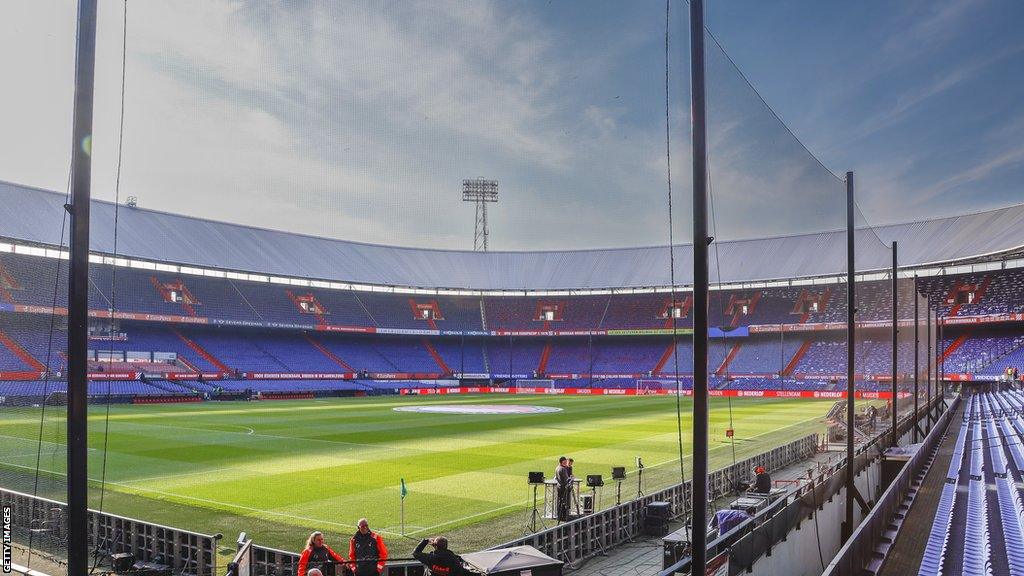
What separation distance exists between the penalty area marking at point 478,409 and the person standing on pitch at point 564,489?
29654 mm

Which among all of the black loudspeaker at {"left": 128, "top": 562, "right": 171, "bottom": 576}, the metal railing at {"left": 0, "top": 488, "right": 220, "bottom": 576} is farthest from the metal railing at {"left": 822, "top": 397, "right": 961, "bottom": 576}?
the black loudspeaker at {"left": 128, "top": 562, "right": 171, "bottom": 576}

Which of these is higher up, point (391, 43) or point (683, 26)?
point (391, 43)

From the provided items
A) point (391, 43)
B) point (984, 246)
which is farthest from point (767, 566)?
point (984, 246)

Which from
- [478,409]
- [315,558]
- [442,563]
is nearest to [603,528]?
[442,563]

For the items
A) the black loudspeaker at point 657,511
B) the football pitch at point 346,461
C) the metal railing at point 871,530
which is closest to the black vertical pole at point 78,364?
the football pitch at point 346,461

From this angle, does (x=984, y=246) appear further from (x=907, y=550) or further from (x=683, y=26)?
→ (x=683, y=26)

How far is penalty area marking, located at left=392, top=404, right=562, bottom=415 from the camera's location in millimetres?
46294

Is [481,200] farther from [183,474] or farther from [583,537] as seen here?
[583,537]

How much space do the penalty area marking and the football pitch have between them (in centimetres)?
223

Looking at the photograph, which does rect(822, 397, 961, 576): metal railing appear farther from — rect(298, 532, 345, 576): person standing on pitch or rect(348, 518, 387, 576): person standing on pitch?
rect(298, 532, 345, 576): person standing on pitch

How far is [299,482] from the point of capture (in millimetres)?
20844

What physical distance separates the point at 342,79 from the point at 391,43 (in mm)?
1389

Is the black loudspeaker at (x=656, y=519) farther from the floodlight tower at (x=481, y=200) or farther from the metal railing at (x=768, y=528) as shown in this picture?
the floodlight tower at (x=481, y=200)

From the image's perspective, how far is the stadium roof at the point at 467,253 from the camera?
53938mm
